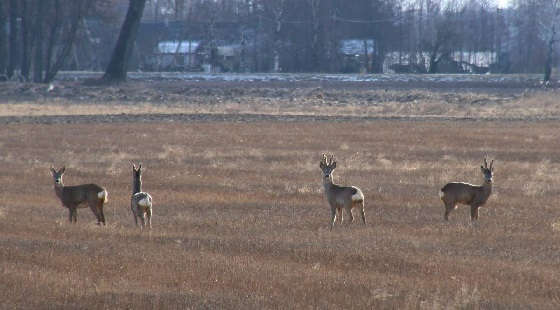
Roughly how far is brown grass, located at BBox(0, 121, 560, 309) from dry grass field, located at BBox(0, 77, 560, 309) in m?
0.03

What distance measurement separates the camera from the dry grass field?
1174 cm

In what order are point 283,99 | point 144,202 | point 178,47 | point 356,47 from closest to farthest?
point 144,202
point 283,99
point 356,47
point 178,47

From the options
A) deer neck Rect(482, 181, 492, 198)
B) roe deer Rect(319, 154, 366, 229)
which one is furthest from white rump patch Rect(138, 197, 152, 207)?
deer neck Rect(482, 181, 492, 198)

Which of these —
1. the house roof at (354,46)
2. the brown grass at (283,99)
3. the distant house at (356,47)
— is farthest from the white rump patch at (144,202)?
the house roof at (354,46)

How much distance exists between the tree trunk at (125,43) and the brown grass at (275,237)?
112 ft

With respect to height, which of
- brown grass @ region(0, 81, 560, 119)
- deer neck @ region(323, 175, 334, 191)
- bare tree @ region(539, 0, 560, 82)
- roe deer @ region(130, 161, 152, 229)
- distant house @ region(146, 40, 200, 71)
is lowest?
brown grass @ region(0, 81, 560, 119)

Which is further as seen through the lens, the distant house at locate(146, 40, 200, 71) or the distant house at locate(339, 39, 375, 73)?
the distant house at locate(146, 40, 200, 71)

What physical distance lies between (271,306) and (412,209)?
7697 mm

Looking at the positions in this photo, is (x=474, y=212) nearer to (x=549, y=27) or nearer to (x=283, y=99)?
(x=283, y=99)

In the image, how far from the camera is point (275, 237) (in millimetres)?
15367

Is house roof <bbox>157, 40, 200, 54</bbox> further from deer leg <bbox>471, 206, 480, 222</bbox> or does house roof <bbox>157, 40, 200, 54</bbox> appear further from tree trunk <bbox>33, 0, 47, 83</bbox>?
deer leg <bbox>471, 206, 480, 222</bbox>

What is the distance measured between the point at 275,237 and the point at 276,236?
11cm

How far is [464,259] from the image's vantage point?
13.7m

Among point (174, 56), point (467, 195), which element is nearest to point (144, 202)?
point (467, 195)
